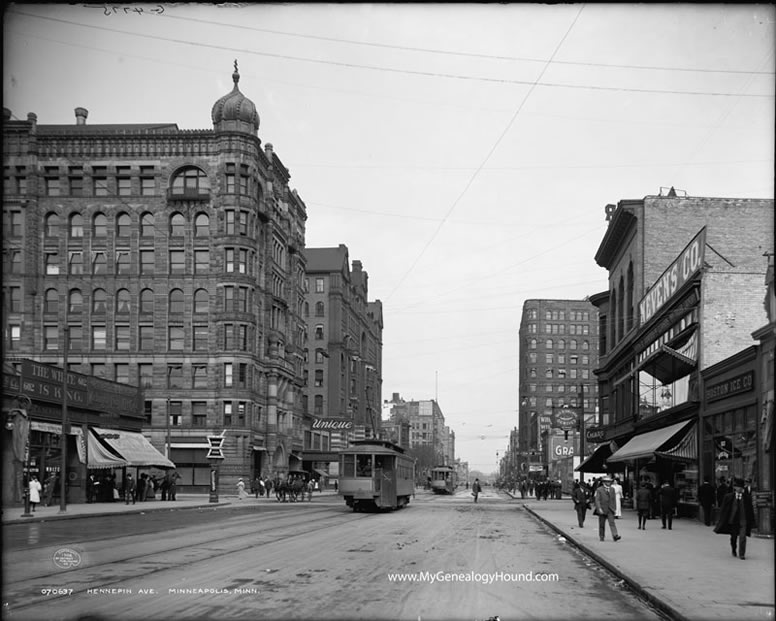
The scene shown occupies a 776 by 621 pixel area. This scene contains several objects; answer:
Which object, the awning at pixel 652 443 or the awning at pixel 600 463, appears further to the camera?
the awning at pixel 600 463

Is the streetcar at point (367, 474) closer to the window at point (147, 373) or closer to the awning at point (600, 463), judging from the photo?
the awning at point (600, 463)

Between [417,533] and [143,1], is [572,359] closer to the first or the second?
[417,533]

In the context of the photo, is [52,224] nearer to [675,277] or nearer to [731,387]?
[675,277]

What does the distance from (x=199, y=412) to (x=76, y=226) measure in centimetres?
1916

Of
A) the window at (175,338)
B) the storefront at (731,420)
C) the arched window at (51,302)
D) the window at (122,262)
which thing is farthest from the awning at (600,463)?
the arched window at (51,302)

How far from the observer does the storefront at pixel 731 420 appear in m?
25.7

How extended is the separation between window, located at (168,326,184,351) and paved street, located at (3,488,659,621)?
146ft

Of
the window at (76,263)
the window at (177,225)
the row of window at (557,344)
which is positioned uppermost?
the window at (177,225)

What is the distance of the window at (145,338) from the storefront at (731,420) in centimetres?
4583

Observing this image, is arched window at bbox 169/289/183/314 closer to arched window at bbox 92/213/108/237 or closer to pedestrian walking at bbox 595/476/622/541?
arched window at bbox 92/213/108/237

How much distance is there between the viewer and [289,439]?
81.8 m

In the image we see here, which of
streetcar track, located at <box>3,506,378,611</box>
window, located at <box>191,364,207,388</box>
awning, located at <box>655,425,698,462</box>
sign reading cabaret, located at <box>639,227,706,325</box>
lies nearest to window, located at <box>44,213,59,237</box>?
window, located at <box>191,364,207,388</box>

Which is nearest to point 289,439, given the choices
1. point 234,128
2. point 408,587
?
point 234,128

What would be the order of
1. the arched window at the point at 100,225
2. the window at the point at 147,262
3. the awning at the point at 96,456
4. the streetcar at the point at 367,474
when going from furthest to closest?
the window at the point at 147,262, the arched window at the point at 100,225, the awning at the point at 96,456, the streetcar at the point at 367,474
